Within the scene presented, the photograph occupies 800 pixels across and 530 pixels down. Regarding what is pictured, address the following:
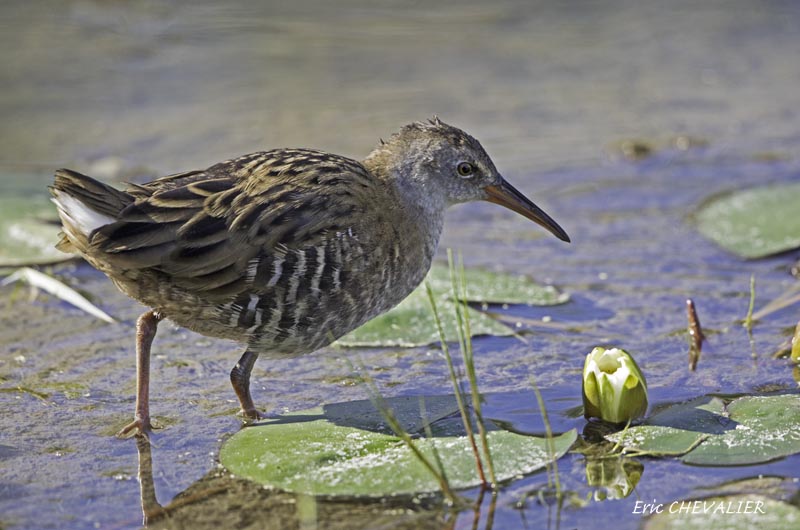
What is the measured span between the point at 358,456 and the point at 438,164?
1821 millimetres

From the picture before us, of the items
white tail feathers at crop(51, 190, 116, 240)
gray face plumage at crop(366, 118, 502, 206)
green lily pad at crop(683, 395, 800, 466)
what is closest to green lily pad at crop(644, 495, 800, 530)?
green lily pad at crop(683, 395, 800, 466)

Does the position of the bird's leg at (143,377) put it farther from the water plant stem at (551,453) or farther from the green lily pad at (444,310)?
the water plant stem at (551,453)

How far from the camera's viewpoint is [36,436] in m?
4.88

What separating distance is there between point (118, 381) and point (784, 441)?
3.04m

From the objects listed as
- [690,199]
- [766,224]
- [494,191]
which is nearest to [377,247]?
[494,191]

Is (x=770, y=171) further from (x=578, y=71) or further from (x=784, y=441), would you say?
(x=784, y=441)

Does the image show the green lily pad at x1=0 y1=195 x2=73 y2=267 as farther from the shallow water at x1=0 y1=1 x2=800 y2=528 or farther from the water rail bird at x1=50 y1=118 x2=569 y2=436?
the water rail bird at x1=50 y1=118 x2=569 y2=436

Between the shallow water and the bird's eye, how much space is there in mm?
866

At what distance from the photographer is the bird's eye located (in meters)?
5.80

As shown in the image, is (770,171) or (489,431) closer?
(489,431)

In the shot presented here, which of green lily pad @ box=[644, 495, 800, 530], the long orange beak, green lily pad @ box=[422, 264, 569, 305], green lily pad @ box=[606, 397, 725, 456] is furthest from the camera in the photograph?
green lily pad @ box=[422, 264, 569, 305]

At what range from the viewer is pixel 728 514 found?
403 cm

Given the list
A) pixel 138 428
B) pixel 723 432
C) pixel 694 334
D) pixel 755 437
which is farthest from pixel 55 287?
pixel 755 437

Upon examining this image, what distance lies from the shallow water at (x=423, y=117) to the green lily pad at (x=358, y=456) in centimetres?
9
